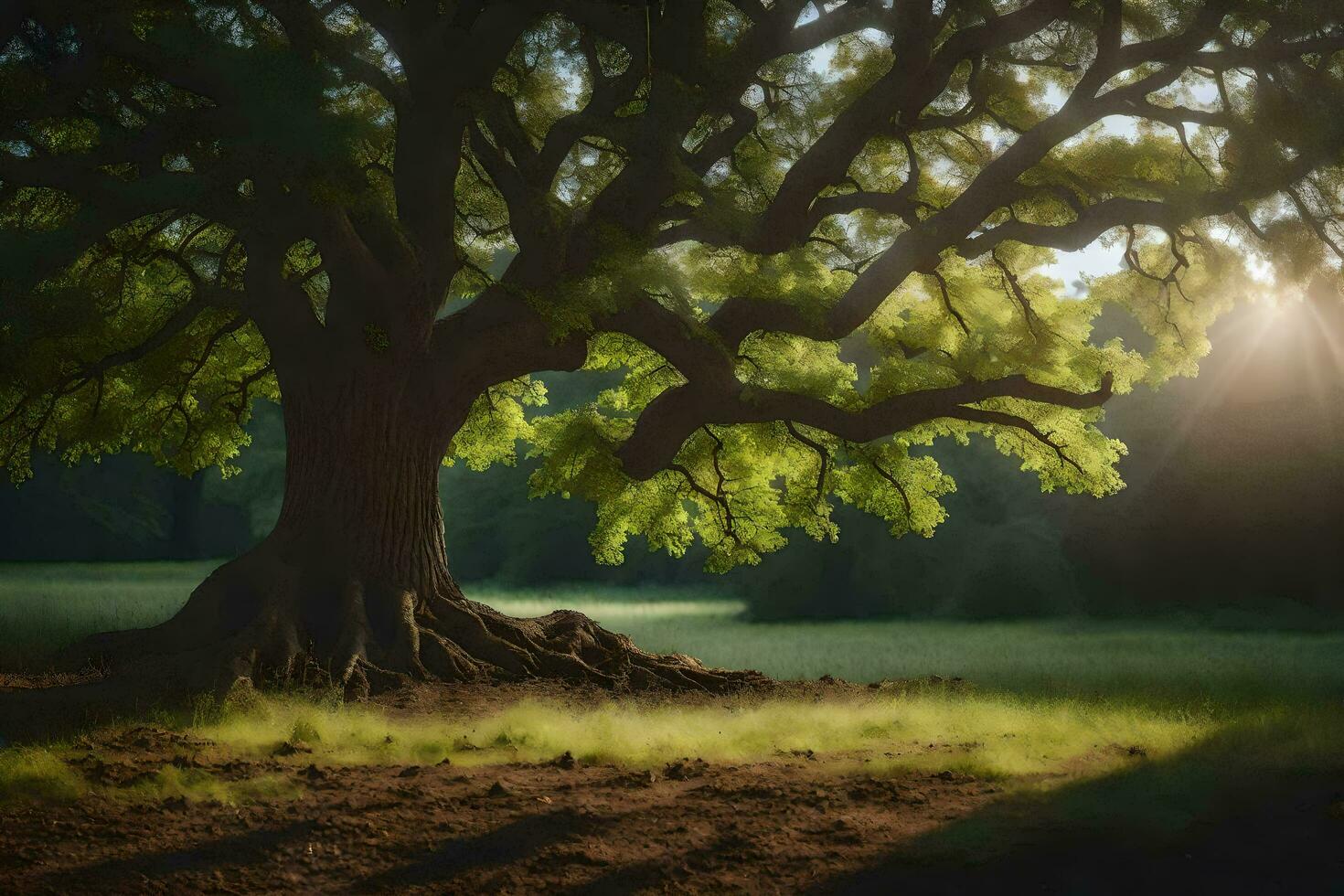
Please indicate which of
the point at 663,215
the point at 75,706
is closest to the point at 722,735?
the point at 75,706

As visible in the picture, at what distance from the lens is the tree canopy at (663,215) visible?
8.89m

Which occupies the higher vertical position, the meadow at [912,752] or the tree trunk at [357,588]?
the tree trunk at [357,588]

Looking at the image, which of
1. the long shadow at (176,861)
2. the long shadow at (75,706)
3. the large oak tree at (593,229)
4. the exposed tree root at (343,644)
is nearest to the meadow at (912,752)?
the long shadow at (75,706)

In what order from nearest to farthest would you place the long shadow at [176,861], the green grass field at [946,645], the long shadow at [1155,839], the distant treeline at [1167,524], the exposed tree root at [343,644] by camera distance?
the long shadow at [176,861], the long shadow at [1155,839], the exposed tree root at [343,644], the green grass field at [946,645], the distant treeline at [1167,524]

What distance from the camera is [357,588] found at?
10766 mm

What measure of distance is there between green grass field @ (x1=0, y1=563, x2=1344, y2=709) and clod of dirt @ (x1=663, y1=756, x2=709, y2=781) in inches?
218

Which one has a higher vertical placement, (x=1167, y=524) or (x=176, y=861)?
(x=1167, y=524)

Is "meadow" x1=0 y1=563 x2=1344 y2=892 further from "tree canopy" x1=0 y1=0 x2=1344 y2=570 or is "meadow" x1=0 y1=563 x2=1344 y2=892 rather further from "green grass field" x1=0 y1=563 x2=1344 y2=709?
"tree canopy" x1=0 y1=0 x2=1344 y2=570

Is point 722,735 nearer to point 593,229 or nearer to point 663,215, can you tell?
point 593,229

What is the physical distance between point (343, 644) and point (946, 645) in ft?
31.5

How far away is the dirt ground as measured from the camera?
16.1ft

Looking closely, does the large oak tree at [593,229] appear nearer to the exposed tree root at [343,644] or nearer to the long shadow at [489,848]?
the exposed tree root at [343,644]

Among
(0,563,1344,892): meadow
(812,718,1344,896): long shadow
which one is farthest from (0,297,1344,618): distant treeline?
(812,718,1344,896): long shadow

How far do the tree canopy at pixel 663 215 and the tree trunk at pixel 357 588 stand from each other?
1.56ft
